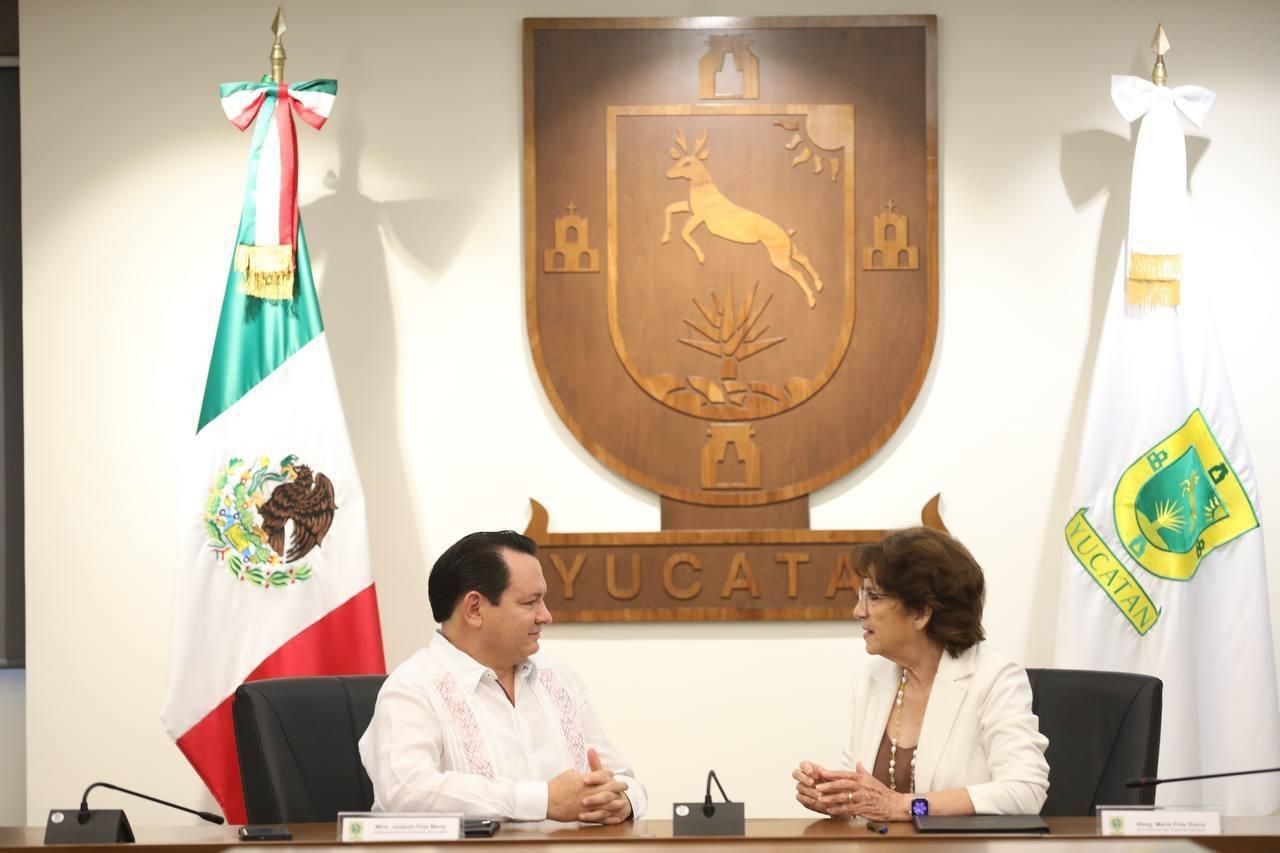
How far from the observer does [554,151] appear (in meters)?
3.97

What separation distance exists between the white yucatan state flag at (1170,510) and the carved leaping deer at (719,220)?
0.91 metres

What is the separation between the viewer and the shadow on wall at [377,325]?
3.96m

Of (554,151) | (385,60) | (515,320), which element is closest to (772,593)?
(515,320)

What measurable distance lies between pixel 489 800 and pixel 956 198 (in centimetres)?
243

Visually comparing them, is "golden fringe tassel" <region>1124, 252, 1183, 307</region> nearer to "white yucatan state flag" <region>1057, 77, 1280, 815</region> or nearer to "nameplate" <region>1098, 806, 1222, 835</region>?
"white yucatan state flag" <region>1057, 77, 1280, 815</region>

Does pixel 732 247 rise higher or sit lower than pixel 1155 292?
higher

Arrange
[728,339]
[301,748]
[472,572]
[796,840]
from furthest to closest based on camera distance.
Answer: [728,339] → [301,748] → [472,572] → [796,840]

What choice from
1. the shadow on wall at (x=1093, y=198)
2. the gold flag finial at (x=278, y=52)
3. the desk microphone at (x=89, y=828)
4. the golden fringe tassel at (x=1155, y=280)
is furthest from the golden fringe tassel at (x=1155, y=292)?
the desk microphone at (x=89, y=828)

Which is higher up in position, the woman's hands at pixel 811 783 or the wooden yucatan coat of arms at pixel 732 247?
the wooden yucatan coat of arms at pixel 732 247

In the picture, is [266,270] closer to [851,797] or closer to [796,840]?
[851,797]

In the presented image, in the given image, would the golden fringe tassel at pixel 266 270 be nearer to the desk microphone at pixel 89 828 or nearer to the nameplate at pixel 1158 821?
the desk microphone at pixel 89 828

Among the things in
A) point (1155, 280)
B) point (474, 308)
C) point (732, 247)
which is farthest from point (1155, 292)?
point (474, 308)

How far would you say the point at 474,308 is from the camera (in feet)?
13.1

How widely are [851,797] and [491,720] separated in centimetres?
69
